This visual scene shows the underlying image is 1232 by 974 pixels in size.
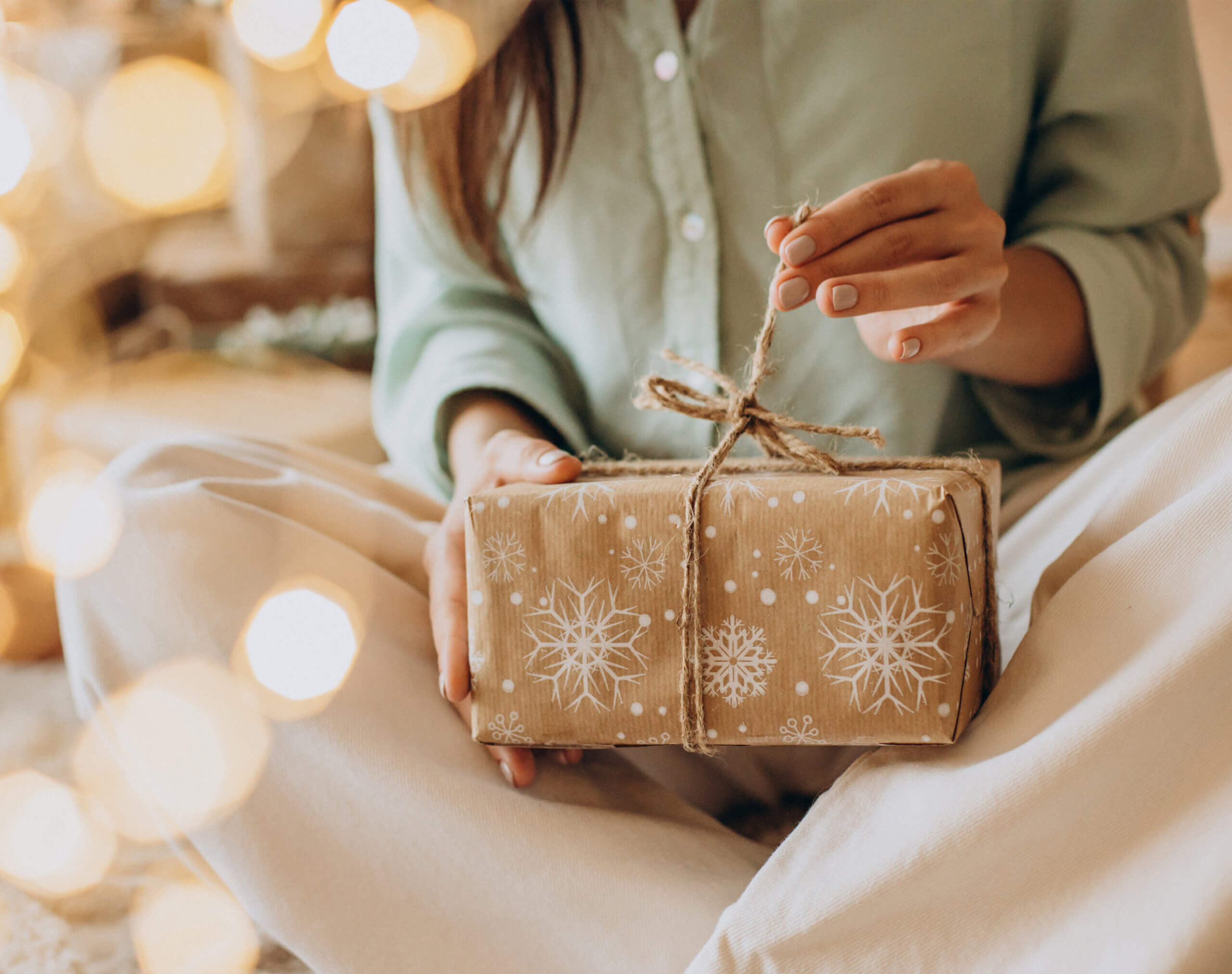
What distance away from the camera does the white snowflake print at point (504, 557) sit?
1.41 ft

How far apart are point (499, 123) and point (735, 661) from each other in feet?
1.60

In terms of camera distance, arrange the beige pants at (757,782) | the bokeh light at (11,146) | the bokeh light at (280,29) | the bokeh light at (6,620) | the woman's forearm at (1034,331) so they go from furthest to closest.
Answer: the bokeh light at (11,146) < the bokeh light at (280,29) < the bokeh light at (6,620) < the woman's forearm at (1034,331) < the beige pants at (757,782)

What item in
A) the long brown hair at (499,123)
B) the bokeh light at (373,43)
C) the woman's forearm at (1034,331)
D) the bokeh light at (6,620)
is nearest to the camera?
the woman's forearm at (1034,331)

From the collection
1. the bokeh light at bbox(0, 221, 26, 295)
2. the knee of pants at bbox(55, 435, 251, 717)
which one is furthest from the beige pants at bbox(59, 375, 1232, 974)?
the bokeh light at bbox(0, 221, 26, 295)

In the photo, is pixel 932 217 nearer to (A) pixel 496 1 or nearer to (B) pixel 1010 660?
(B) pixel 1010 660

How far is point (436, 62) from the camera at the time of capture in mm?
723

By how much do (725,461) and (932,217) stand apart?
0.51 feet

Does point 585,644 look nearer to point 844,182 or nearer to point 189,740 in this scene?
point 189,740

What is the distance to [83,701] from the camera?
53 cm

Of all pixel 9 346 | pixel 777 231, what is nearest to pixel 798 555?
pixel 777 231

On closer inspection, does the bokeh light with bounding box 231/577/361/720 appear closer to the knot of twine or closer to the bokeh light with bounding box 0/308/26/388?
the knot of twine

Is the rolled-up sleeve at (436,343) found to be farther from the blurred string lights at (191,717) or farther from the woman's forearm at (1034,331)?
the woman's forearm at (1034,331)

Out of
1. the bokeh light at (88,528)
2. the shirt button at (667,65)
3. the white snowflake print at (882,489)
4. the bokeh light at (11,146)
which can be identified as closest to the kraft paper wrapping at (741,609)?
the white snowflake print at (882,489)

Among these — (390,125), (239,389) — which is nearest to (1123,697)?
(390,125)
